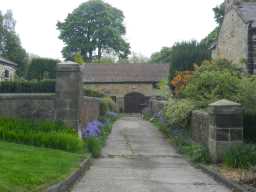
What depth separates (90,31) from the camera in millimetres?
68312

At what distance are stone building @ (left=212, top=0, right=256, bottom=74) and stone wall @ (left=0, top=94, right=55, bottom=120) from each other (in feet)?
45.4

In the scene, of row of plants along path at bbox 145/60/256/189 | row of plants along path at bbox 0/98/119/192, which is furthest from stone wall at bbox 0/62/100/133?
row of plants along path at bbox 145/60/256/189

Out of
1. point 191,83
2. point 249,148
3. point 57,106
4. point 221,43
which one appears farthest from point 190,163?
point 221,43

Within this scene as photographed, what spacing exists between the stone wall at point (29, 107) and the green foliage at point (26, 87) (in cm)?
263

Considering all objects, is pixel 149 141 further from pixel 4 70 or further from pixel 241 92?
pixel 4 70

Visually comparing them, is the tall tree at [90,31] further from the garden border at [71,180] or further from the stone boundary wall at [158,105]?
the garden border at [71,180]

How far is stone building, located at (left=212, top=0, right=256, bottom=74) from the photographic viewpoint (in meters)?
26.5

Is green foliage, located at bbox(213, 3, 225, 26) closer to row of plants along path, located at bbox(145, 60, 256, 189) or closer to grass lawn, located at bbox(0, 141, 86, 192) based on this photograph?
row of plants along path, located at bbox(145, 60, 256, 189)

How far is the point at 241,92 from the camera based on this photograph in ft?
59.1

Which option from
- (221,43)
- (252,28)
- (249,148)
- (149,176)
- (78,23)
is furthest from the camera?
(78,23)

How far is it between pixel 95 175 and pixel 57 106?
5028mm

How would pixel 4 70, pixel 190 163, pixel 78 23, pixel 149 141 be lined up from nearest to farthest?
pixel 190 163 < pixel 149 141 < pixel 4 70 < pixel 78 23

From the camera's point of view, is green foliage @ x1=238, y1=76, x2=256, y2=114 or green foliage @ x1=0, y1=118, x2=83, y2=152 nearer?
green foliage @ x1=0, y1=118, x2=83, y2=152

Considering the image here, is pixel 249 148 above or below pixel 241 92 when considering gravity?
below
